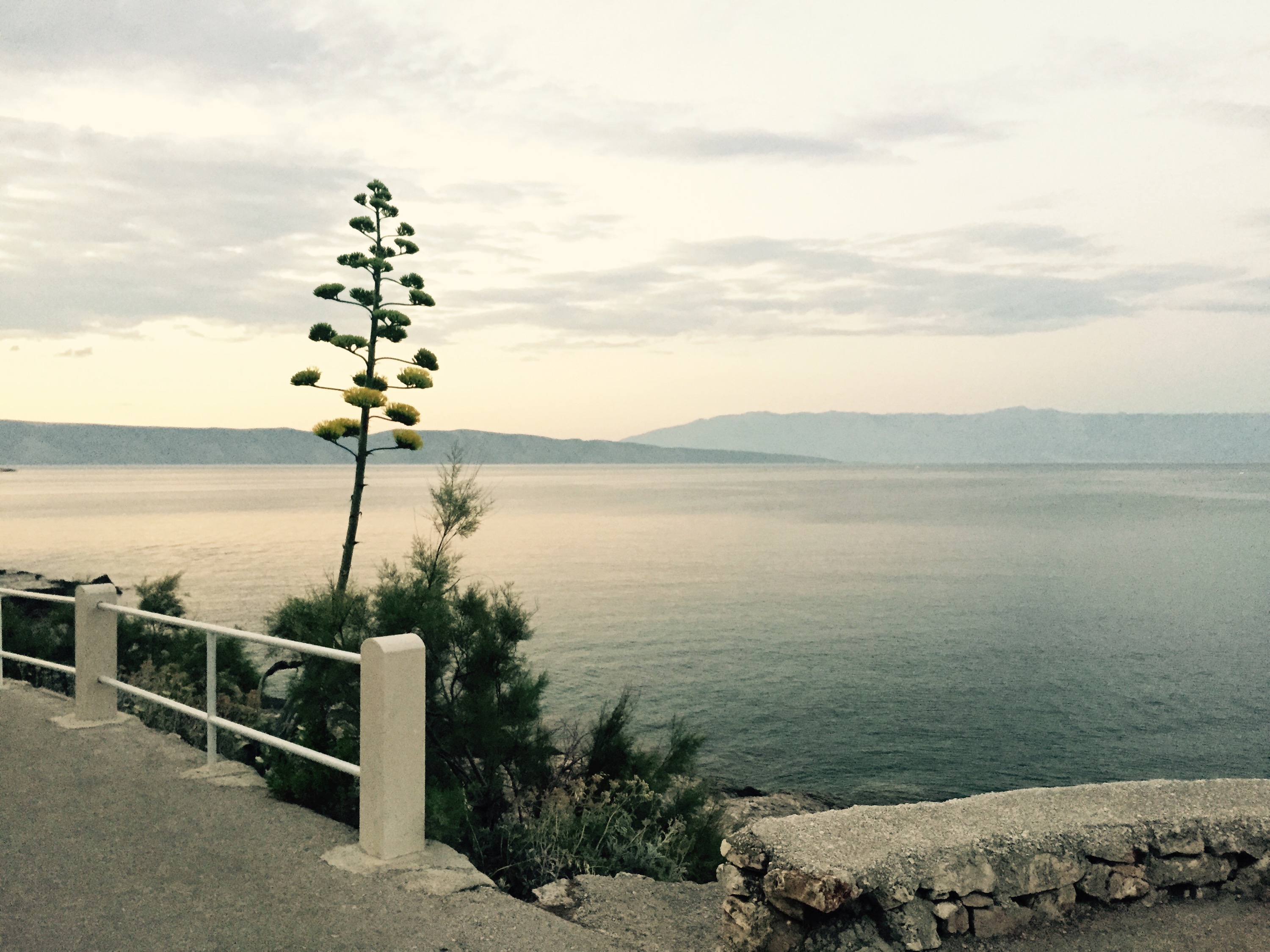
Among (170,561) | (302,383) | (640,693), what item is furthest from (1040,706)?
(170,561)

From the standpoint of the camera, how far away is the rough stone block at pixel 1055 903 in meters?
4.66

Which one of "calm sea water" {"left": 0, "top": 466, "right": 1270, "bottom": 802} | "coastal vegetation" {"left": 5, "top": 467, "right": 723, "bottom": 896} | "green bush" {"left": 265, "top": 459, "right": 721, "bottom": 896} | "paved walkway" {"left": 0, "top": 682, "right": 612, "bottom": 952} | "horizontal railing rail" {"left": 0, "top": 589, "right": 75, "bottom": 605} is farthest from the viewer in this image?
"calm sea water" {"left": 0, "top": 466, "right": 1270, "bottom": 802}

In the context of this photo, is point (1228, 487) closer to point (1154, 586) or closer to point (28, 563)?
point (1154, 586)

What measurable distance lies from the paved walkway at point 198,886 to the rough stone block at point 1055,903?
2207mm

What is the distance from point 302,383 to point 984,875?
11859 millimetres

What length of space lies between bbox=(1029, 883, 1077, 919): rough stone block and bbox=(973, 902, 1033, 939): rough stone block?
0.25 ft

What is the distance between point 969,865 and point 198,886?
3780 millimetres

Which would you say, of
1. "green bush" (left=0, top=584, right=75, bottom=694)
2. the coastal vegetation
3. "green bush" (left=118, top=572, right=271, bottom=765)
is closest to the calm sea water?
the coastal vegetation

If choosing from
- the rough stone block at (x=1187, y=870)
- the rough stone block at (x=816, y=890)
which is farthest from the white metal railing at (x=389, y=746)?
the rough stone block at (x=1187, y=870)

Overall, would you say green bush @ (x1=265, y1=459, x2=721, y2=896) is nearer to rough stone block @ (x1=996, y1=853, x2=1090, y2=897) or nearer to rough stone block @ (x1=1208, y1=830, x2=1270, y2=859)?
rough stone block @ (x1=996, y1=853, x2=1090, y2=897)

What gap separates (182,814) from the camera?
5.55 meters

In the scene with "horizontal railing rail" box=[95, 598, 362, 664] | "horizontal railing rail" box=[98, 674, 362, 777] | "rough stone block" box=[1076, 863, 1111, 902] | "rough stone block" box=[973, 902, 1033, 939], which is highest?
"horizontal railing rail" box=[95, 598, 362, 664]

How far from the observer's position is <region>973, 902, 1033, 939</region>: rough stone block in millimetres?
4531

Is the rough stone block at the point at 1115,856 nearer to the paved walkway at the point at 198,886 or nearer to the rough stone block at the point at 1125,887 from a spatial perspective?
the rough stone block at the point at 1125,887
